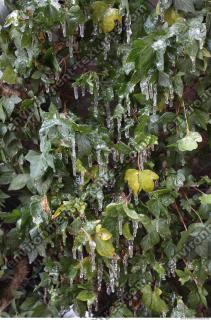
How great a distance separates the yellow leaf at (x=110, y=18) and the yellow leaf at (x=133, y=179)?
531 millimetres

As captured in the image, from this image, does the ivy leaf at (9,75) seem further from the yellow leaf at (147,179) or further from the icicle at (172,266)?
the icicle at (172,266)

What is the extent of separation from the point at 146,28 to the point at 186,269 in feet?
3.01

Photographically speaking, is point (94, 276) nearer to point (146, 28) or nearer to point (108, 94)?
point (108, 94)

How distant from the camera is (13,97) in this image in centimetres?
171

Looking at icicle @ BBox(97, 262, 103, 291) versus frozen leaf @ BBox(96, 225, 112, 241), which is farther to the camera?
icicle @ BBox(97, 262, 103, 291)

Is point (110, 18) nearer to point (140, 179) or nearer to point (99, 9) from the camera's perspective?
point (99, 9)

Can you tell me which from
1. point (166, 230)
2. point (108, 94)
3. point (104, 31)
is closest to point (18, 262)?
point (166, 230)

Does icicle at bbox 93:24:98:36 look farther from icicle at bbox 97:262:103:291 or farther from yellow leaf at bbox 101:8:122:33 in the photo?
icicle at bbox 97:262:103:291

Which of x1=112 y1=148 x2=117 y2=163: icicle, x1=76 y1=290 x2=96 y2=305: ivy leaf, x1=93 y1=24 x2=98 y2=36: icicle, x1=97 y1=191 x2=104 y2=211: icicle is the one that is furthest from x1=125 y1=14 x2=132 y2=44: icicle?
x1=76 y1=290 x2=96 y2=305: ivy leaf

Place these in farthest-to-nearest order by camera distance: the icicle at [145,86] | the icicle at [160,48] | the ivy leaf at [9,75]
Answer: the ivy leaf at [9,75], the icicle at [145,86], the icicle at [160,48]

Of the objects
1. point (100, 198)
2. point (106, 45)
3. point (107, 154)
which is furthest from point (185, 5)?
point (100, 198)

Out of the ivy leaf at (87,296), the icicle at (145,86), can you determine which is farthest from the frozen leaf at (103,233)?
the icicle at (145,86)

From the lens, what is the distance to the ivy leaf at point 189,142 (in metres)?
1.54

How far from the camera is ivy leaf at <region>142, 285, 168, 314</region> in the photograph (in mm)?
1713
